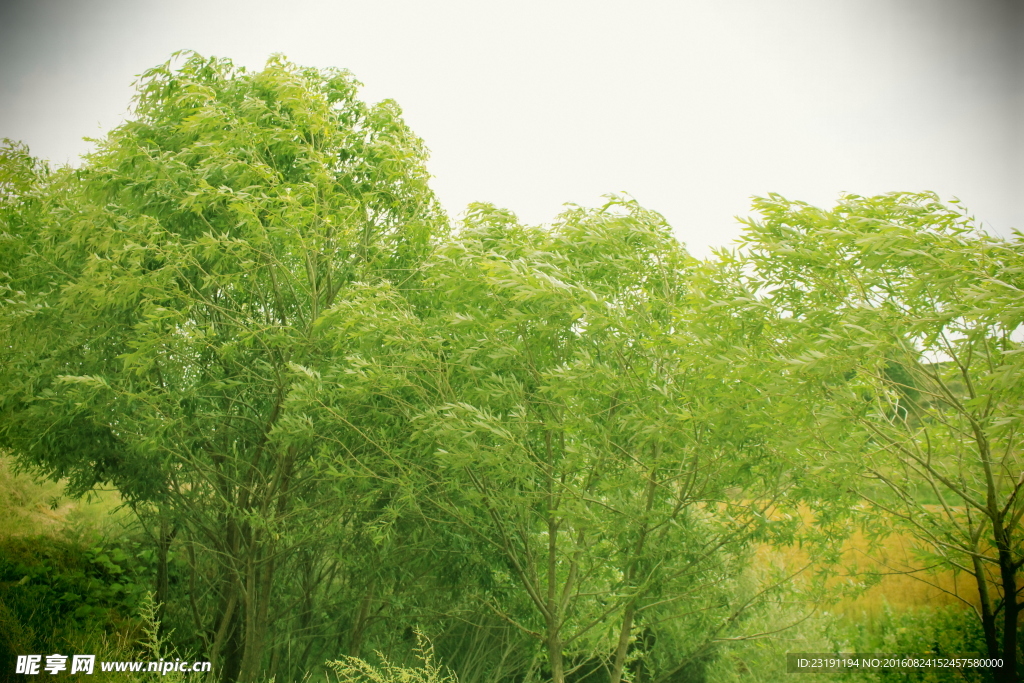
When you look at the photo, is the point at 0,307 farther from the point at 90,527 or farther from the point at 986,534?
the point at 986,534

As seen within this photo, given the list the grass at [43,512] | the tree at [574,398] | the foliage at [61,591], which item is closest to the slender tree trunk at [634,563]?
the tree at [574,398]

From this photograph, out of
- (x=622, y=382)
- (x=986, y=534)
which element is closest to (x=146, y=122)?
(x=622, y=382)

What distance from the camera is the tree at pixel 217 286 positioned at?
5816 millimetres

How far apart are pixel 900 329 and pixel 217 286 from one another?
5839 mm

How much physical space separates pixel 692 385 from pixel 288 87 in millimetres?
4703

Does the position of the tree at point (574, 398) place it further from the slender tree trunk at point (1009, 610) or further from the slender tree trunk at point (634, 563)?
the slender tree trunk at point (1009, 610)

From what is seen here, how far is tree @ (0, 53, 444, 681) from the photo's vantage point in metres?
5.82

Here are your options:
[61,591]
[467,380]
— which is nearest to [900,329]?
[467,380]

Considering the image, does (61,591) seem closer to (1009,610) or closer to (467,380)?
(467,380)

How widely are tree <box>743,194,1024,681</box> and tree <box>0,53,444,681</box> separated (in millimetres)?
3609

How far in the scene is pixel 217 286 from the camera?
6422 mm

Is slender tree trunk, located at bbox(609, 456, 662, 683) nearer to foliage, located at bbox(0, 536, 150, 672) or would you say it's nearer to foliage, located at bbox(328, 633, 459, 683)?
foliage, located at bbox(328, 633, 459, 683)

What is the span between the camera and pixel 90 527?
10195 millimetres

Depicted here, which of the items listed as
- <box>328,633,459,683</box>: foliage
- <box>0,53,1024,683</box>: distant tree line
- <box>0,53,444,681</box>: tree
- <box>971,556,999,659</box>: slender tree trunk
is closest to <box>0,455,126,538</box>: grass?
<box>0,53,1024,683</box>: distant tree line
